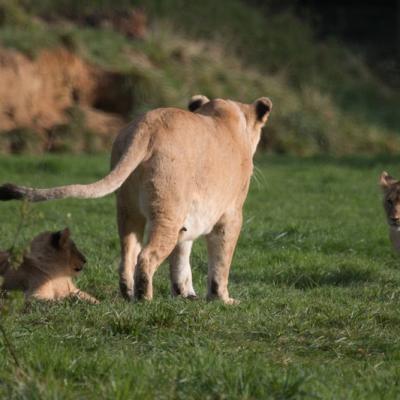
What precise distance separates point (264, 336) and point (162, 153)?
1.45m

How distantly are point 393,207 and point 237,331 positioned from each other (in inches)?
163

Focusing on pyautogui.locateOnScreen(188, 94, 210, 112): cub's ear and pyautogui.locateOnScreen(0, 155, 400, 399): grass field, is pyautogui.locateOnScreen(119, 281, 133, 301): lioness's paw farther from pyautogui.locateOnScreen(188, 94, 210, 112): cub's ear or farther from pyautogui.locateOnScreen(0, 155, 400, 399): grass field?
pyautogui.locateOnScreen(188, 94, 210, 112): cub's ear

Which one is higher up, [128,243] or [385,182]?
[128,243]

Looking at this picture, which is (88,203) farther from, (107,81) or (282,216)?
(107,81)

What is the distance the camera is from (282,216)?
13.0 metres

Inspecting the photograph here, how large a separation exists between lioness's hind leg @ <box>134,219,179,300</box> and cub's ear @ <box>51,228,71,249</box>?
90 cm

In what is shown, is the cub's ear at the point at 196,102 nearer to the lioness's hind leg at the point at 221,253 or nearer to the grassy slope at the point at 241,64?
the lioness's hind leg at the point at 221,253

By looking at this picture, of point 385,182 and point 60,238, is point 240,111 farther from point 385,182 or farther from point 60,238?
point 385,182

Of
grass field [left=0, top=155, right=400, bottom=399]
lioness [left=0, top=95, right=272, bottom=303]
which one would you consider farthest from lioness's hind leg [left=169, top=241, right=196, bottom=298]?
grass field [left=0, top=155, right=400, bottom=399]

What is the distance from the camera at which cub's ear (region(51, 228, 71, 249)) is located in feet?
25.7

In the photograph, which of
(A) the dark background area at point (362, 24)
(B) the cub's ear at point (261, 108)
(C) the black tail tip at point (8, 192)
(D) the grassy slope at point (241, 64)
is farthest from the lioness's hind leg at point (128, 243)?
(A) the dark background area at point (362, 24)

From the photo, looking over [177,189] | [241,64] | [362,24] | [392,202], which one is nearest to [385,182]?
[392,202]

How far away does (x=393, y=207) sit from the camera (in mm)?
10188

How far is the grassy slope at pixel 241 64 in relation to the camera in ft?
76.2
